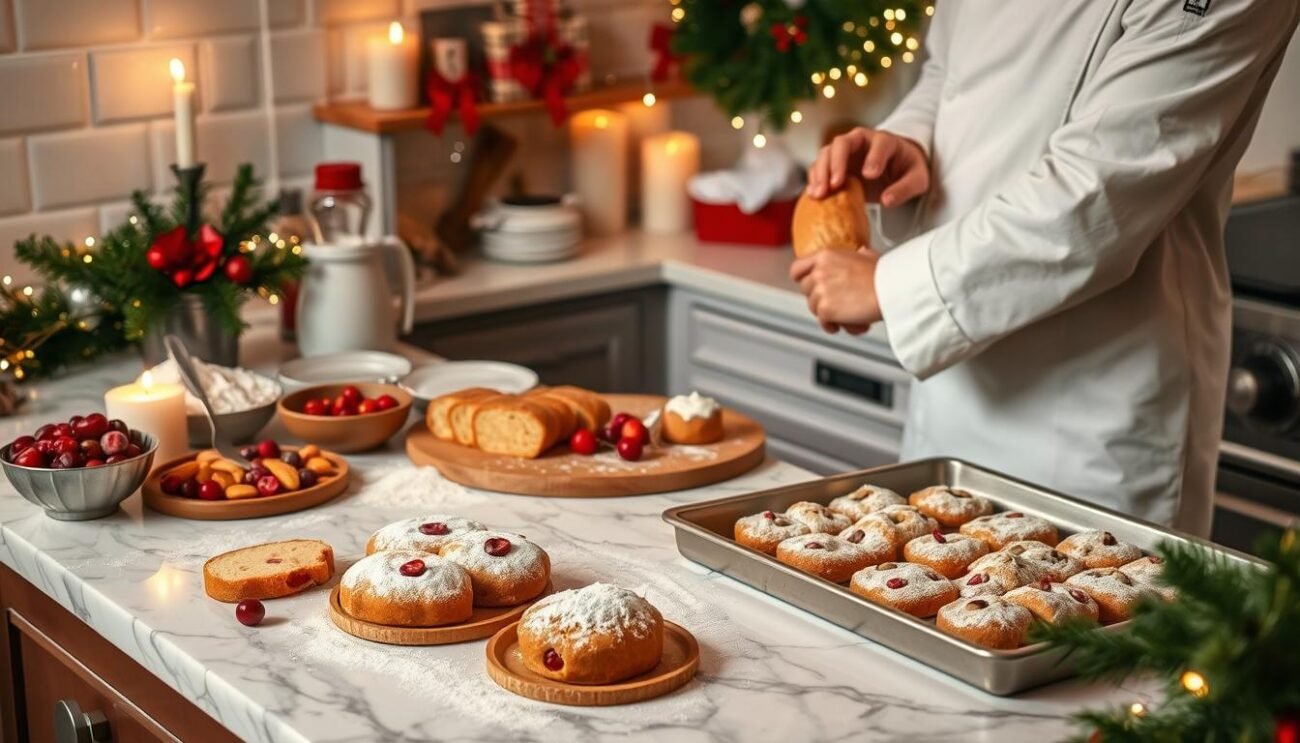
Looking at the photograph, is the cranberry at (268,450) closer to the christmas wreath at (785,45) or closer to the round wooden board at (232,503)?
the round wooden board at (232,503)

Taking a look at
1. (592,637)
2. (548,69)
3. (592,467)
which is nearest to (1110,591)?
(592,637)

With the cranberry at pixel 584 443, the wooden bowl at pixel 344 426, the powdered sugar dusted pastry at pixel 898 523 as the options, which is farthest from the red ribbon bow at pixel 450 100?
the powdered sugar dusted pastry at pixel 898 523

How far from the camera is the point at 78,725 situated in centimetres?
162

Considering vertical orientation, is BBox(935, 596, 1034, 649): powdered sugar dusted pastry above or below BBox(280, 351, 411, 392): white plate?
below

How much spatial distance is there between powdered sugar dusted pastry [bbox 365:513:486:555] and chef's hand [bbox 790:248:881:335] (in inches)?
19.9

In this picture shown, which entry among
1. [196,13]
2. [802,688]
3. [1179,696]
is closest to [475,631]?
[802,688]

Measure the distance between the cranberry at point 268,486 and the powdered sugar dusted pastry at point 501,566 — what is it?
1.06ft

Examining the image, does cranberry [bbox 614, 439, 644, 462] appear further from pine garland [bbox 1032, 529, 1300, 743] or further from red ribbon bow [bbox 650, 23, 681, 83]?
red ribbon bow [bbox 650, 23, 681, 83]

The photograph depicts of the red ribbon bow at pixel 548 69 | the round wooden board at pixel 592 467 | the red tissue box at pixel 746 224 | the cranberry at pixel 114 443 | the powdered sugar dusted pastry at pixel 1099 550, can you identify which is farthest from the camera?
the red tissue box at pixel 746 224

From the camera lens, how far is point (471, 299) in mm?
2736

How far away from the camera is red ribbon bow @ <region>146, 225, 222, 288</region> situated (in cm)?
219

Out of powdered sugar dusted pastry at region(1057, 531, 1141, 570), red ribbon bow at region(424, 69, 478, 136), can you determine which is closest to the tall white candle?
red ribbon bow at region(424, 69, 478, 136)

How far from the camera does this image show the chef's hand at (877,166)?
192 centimetres

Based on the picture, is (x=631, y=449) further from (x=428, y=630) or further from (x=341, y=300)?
(x=341, y=300)
